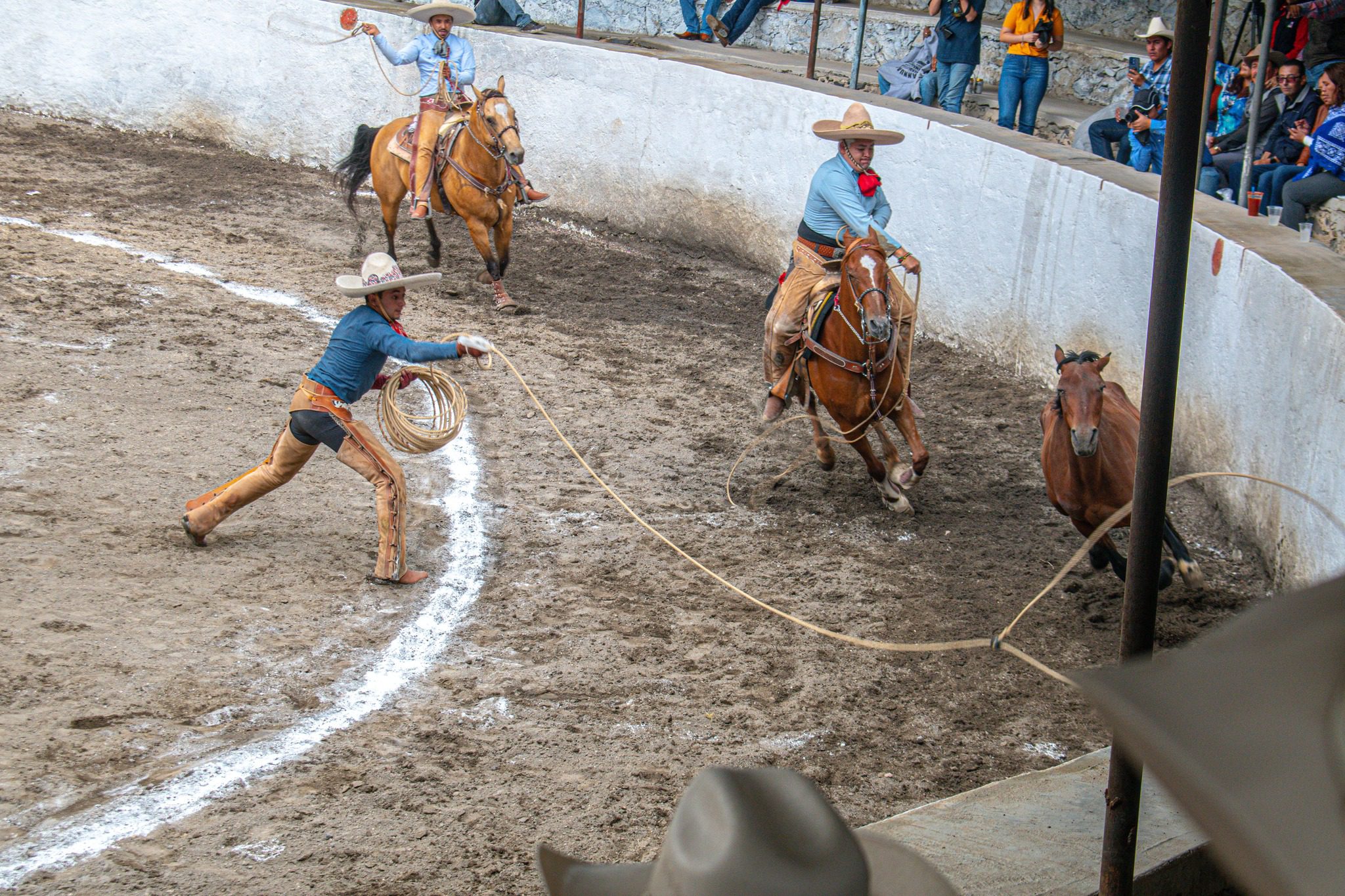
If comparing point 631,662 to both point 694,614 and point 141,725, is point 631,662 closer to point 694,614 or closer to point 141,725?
point 694,614

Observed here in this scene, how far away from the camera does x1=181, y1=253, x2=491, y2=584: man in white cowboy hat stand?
6.57 m

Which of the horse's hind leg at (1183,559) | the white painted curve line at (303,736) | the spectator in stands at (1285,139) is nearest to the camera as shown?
the white painted curve line at (303,736)

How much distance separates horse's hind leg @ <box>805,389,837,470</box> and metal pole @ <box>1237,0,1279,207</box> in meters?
3.59

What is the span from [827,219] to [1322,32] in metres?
5.91

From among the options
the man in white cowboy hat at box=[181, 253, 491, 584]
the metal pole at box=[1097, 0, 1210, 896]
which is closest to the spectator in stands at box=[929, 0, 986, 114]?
the man in white cowboy hat at box=[181, 253, 491, 584]

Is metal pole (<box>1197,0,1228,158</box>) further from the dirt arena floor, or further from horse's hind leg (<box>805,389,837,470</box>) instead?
horse's hind leg (<box>805,389,837,470</box>)

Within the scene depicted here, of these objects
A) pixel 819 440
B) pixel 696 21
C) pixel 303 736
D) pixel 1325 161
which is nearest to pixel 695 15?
pixel 696 21

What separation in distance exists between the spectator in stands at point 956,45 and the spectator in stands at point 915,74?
14 centimetres

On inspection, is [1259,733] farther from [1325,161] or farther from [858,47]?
[858,47]

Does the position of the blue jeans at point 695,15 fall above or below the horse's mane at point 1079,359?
above

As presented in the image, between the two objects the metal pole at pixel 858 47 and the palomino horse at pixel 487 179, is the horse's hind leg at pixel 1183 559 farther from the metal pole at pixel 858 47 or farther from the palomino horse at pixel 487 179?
the metal pole at pixel 858 47

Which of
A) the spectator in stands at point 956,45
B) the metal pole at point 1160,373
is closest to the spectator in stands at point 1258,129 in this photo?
the spectator in stands at point 956,45

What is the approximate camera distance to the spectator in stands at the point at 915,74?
42.6 feet

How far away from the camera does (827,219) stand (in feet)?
27.8
